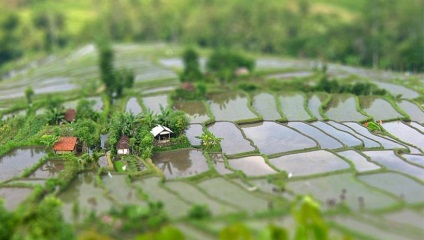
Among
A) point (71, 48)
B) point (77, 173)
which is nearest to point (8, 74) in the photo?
point (71, 48)

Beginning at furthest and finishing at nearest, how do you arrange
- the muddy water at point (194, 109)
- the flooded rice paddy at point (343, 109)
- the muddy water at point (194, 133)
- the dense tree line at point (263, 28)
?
the dense tree line at point (263, 28) → the muddy water at point (194, 109) → the flooded rice paddy at point (343, 109) → the muddy water at point (194, 133)

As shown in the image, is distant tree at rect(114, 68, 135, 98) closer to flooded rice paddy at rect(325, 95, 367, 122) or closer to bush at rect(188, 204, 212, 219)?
flooded rice paddy at rect(325, 95, 367, 122)

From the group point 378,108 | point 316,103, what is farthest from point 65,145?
point 378,108

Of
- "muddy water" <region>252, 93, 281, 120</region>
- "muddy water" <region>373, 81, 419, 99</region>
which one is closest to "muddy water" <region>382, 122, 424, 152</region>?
"muddy water" <region>252, 93, 281, 120</region>

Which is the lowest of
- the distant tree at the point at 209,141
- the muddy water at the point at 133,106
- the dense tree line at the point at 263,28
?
the distant tree at the point at 209,141

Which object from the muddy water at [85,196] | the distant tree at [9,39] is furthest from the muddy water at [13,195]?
the distant tree at [9,39]

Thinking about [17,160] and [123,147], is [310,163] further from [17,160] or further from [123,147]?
[17,160]

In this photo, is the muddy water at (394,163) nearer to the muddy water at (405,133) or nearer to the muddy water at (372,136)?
the muddy water at (372,136)
